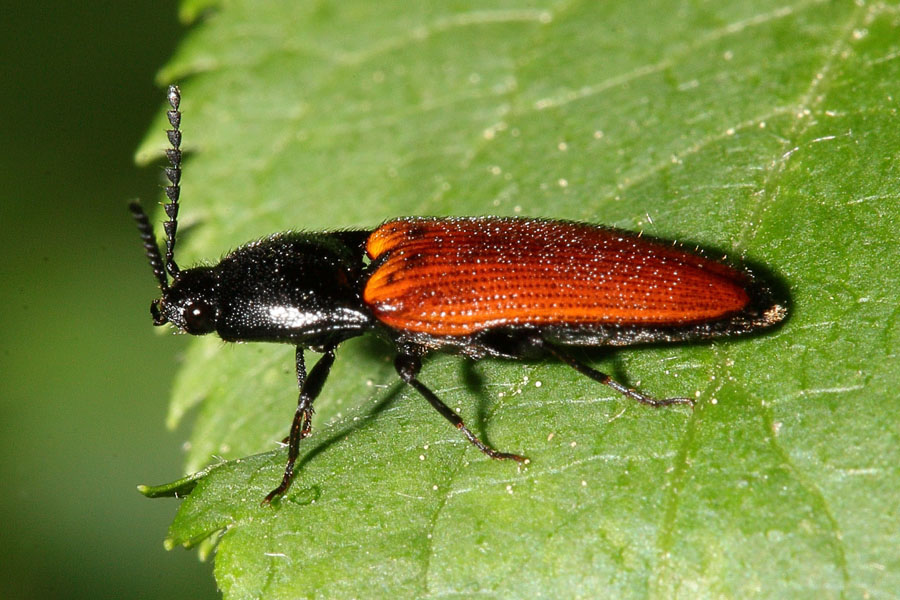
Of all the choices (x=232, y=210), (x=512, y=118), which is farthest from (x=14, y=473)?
(x=512, y=118)

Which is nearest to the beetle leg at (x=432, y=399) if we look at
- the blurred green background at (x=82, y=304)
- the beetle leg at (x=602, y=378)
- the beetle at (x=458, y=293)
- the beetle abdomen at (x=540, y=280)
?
the beetle at (x=458, y=293)

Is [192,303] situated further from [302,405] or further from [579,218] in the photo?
[579,218]

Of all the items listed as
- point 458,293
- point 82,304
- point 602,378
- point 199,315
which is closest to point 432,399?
point 458,293

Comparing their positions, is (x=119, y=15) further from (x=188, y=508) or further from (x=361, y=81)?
(x=188, y=508)

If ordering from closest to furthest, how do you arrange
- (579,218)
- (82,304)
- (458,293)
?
(458,293), (579,218), (82,304)

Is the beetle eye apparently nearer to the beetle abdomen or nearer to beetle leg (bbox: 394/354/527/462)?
the beetle abdomen

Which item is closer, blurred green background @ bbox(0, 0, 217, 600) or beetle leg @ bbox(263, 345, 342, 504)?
beetle leg @ bbox(263, 345, 342, 504)

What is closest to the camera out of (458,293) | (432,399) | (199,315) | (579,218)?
(432,399)

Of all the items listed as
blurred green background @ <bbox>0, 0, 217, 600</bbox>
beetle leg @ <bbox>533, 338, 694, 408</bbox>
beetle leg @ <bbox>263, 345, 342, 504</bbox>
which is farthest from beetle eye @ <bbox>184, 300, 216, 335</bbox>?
blurred green background @ <bbox>0, 0, 217, 600</bbox>
